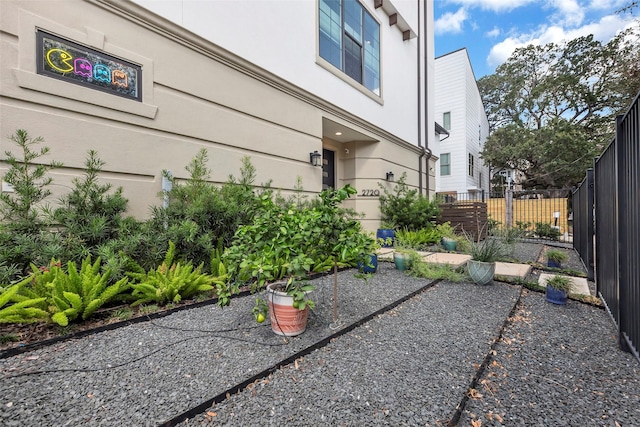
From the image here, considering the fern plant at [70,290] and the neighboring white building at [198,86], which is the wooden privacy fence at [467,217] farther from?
the fern plant at [70,290]

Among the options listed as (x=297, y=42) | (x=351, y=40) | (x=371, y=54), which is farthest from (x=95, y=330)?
(x=371, y=54)

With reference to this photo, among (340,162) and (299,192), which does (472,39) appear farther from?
(299,192)

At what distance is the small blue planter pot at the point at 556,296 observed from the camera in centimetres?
318

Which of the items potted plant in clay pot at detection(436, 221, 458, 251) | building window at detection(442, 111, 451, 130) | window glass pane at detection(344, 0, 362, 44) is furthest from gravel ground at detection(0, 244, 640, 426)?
building window at detection(442, 111, 451, 130)

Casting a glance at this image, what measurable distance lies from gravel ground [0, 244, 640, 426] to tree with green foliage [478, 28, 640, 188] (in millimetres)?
19104

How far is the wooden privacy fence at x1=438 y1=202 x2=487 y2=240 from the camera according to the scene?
8273 millimetres

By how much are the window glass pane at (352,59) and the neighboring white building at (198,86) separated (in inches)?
1.9

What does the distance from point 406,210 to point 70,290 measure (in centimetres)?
701

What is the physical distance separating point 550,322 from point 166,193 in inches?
178

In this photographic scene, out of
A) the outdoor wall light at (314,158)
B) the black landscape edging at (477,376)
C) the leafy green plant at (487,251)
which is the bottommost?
Answer: the black landscape edging at (477,376)

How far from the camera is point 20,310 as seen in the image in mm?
2018

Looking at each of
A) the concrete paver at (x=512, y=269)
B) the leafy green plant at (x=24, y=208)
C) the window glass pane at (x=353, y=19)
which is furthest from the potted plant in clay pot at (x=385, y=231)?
the leafy green plant at (x=24, y=208)

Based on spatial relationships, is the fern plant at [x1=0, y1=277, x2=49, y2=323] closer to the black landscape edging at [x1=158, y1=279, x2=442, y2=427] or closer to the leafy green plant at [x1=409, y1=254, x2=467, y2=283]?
the black landscape edging at [x1=158, y1=279, x2=442, y2=427]

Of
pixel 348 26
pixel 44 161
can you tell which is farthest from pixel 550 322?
pixel 348 26
